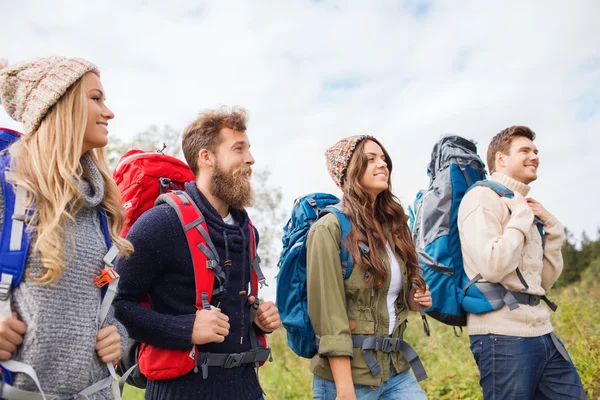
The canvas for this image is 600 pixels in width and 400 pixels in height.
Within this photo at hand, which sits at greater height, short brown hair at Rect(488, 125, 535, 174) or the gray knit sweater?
short brown hair at Rect(488, 125, 535, 174)

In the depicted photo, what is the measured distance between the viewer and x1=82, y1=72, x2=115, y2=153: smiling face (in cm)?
231

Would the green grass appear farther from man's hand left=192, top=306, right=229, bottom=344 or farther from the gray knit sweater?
the gray knit sweater

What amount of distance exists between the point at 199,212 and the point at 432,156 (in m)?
2.53

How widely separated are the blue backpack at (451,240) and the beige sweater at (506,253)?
66 millimetres

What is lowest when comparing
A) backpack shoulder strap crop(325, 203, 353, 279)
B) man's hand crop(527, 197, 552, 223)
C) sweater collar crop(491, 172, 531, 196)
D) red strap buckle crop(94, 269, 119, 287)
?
red strap buckle crop(94, 269, 119, 287)

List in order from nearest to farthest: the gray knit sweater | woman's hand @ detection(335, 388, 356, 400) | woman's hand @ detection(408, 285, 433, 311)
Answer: the gray knit sweater → woman's hand @ detection(335, 388, 356, 400) → woman's hand @ detection(408, 285, 433, 311)

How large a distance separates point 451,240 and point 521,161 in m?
0.96

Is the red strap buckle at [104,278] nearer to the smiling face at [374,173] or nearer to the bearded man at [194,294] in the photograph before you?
the bearded man at [194,294]

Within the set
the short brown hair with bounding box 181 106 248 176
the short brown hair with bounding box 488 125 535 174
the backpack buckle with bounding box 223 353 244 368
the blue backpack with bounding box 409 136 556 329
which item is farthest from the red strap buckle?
the short brown hair with bounding box 488 125 535 174

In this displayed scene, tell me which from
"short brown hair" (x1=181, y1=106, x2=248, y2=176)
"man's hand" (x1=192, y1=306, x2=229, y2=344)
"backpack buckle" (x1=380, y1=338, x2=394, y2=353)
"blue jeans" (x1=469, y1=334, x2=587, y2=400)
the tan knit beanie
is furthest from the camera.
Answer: "blue jeans" (x1=469, y1=334, x2=587, y2=400)

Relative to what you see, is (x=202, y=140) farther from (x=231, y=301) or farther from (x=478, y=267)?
(x=478, y=267)

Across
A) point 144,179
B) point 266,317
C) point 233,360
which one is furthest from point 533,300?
point 144,179

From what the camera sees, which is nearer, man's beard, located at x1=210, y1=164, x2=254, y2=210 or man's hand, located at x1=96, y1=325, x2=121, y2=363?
man's hand, located at x1=96, y1=325, x2=121, y2=363

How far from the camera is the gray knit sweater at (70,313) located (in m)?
1.92
